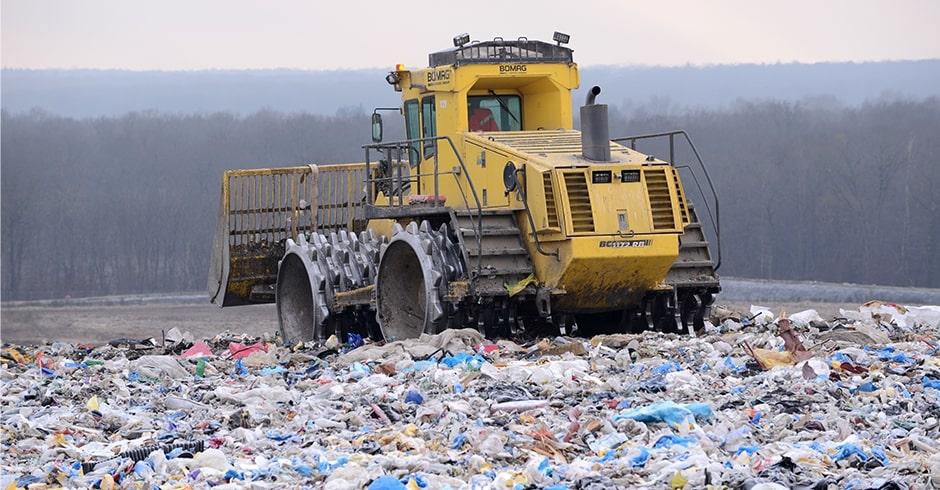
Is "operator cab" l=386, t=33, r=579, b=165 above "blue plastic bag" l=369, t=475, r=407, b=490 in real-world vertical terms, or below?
above

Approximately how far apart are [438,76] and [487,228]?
6.80 feet

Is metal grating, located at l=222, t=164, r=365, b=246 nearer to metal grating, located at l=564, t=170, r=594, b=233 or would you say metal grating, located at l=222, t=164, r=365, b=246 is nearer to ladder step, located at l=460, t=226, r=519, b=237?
ladder step, located at l=460, t=226, r=519, b=237

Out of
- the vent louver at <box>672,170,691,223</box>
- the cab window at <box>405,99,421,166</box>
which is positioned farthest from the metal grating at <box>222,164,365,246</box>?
the vent louver at <box>672,170,691,223</box>

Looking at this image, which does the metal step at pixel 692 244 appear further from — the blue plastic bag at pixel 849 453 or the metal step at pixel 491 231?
the blue plastic bag at pixel 849 453

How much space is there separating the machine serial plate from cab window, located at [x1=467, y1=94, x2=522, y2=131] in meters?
2.47

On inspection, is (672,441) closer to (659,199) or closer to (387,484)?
(387,484)

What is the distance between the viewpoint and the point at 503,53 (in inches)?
550

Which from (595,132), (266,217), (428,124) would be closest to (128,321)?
(266,217)

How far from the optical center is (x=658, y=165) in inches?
493

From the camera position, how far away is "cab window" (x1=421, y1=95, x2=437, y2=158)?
14.3m

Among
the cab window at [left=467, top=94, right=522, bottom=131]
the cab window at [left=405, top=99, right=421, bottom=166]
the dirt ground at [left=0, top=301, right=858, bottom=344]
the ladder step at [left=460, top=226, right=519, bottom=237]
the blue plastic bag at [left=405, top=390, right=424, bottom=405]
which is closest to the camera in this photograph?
the blue plastic bag at [left=405, top=390, right=424, bottom=405]

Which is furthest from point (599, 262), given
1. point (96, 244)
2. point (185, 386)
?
point (96, 244)

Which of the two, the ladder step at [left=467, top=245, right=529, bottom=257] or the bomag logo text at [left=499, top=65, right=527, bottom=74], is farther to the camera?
the bomag logo text at [left=499, top=65, right=527, bottom=74]

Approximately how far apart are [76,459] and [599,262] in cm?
500
